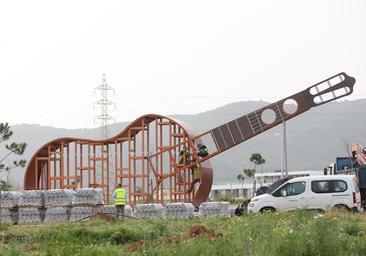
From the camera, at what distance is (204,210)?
36.7 meters

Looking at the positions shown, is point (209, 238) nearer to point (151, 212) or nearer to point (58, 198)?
point (151, 212)

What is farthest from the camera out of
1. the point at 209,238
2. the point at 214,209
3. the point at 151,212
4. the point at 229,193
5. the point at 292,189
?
the point at 229,193

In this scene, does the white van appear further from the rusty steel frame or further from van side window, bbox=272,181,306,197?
the rusty steel frame

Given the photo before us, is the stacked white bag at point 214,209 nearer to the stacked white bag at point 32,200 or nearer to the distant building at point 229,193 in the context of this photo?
the stacked white bag at point 32,200

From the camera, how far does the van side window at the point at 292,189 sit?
107 feet

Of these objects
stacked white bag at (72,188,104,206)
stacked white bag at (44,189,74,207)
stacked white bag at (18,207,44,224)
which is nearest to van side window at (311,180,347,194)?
stacked white bag at (72,188,104,206)

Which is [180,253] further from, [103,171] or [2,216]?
[103,171]

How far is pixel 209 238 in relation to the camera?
20.3m

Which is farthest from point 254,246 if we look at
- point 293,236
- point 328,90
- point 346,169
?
point 328,90

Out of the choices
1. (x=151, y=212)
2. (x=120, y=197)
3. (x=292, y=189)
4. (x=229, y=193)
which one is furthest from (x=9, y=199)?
(x=229, y=193)

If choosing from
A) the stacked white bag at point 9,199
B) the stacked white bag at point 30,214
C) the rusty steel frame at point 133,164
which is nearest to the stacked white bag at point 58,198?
the stacked white bag at point 30,214

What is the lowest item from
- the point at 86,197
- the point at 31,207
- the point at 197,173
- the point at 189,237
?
the point at 189,237

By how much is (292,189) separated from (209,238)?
12872 mm

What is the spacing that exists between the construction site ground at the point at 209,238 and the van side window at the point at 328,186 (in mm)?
4846
